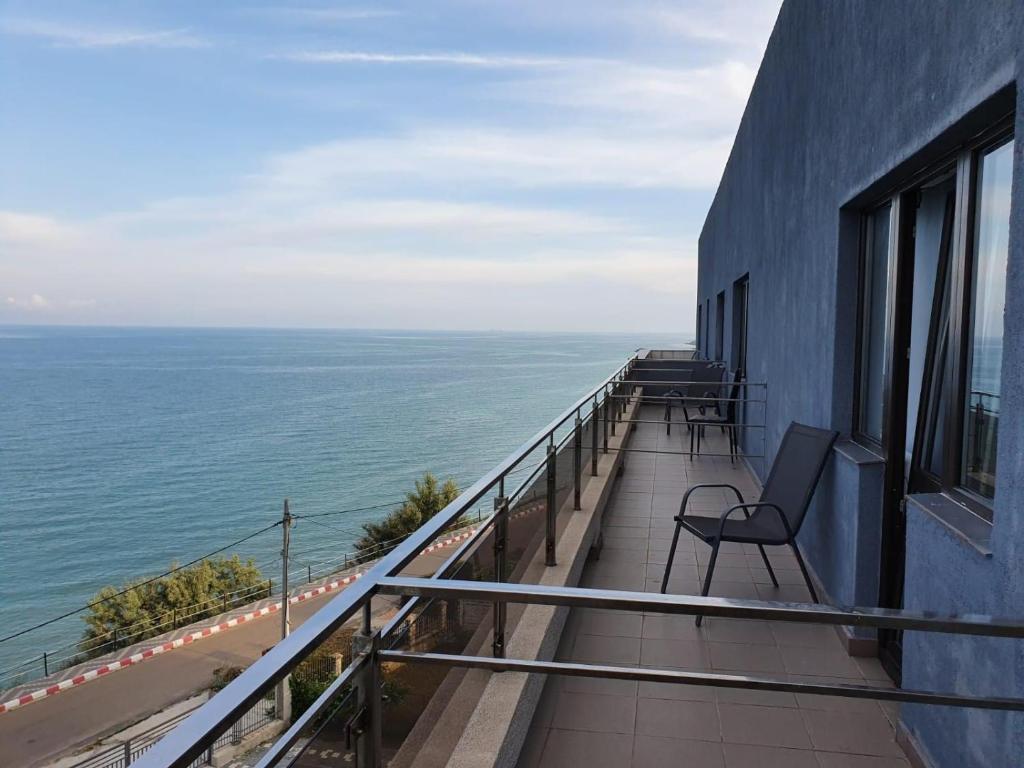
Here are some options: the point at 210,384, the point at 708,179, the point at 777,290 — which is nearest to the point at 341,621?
the point at 777,290

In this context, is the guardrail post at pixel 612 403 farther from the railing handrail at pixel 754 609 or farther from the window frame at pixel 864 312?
the railing handrail at pixel 754 609

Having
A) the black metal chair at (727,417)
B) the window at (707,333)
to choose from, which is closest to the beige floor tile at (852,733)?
the black metal chair at (727,417)

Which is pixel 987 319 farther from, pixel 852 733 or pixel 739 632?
pixel 739 632

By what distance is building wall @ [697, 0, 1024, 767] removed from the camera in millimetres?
1786

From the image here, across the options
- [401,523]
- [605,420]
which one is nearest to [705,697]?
→ [605,420]

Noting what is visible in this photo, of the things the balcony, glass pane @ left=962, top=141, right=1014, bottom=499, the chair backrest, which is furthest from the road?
glass pane @ left=962, top=141, right=1014, bottom=499

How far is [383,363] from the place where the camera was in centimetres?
12612

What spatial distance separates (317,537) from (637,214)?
95.8 feet

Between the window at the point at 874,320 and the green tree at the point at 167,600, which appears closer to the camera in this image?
the window at the point at 874,320

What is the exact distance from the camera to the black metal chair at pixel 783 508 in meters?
3.69

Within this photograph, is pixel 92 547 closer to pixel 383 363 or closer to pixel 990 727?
pixel 990 727

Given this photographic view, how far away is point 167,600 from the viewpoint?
2792 centimetres

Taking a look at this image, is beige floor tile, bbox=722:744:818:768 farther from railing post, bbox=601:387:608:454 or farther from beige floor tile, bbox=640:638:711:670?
railing post, bbox=601:387:608:454

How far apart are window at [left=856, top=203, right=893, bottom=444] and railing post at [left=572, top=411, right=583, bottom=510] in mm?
1627
